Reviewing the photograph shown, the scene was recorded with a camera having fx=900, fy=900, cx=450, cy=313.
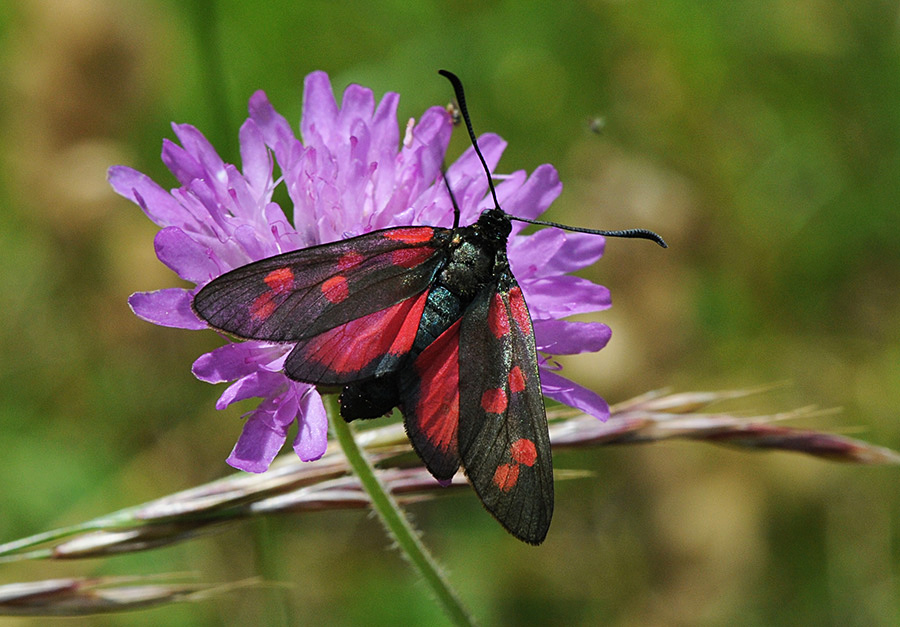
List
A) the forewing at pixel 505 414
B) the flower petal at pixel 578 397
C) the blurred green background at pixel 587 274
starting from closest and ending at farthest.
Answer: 1. the forewing at pixel 505 414
2. the flower petal at pixel 578 397
3. the blurred green background at pixel 587 274

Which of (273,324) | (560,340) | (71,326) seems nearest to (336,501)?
(273,324)

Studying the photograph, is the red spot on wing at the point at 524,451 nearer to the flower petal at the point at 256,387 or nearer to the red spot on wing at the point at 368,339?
the red spot on wing at the point at 368,339

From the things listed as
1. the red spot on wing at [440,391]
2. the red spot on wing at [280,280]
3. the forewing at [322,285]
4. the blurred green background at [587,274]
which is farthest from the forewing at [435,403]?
the blurred green background at [587,274]

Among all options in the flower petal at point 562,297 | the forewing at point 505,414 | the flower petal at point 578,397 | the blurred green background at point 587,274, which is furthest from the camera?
the blurred green background at point 587,274

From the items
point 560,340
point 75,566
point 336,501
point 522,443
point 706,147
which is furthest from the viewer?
point 706,147

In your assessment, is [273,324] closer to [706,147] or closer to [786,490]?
[786,490]

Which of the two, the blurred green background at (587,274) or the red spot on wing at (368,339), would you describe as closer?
the red spot on wing at (368,339)

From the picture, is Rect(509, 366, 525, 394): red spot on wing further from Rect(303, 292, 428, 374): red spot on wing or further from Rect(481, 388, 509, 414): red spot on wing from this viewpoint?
Rect(303, 292, 428, 374): red spot on wing
